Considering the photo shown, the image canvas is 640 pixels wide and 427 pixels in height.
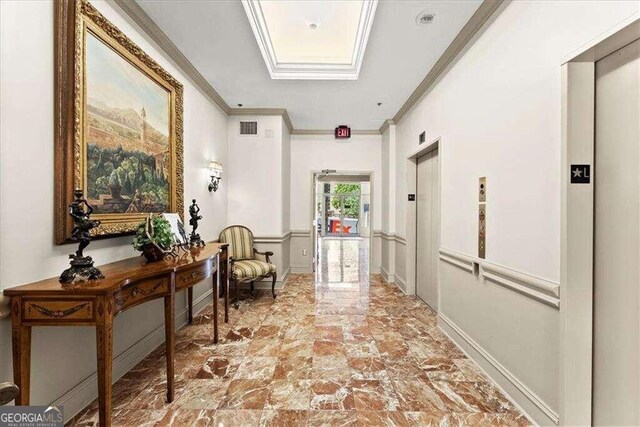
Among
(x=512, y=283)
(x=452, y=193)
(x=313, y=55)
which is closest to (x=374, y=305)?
(x=452, y=193)

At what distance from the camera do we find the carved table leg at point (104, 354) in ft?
4.81

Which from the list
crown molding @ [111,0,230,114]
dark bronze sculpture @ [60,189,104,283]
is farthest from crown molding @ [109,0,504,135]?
dark bronze sculpture @ [60,189,104,283]

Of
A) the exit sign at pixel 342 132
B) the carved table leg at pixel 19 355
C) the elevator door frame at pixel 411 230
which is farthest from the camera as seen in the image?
the exit sign at pixel 342 132

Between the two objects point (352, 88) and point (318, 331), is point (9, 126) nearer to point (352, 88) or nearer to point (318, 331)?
point (318, 331)

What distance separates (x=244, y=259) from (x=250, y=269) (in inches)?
18.8

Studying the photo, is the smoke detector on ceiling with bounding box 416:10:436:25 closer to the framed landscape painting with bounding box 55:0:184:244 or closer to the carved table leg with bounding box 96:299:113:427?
the framed landscape painting with bounding box 55:0:184:244

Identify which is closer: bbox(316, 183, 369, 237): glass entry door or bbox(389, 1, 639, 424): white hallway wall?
bbox(389, 1, 639, 424): white hallway wall

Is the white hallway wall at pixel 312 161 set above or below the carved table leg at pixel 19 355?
above

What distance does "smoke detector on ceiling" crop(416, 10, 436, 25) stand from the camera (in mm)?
2394

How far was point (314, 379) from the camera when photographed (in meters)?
2.27

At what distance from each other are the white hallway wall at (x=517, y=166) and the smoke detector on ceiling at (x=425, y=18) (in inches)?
18.6

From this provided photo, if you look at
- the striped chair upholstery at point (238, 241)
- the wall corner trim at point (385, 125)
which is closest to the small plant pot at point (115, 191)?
the striped chair upholstery at point (238, 241)

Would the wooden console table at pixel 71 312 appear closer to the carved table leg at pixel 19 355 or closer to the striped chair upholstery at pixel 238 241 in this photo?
the carved table leg at pixel 19 355

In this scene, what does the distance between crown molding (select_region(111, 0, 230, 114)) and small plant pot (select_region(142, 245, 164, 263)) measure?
6.30 ft
